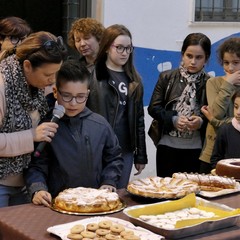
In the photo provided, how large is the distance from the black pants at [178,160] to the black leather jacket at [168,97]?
0.13m

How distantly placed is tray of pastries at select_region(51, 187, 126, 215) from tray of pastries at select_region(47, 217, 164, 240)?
128mm

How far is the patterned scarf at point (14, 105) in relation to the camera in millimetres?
2533

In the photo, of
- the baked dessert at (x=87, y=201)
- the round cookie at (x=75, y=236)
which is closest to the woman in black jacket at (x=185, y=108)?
the baked dessert at (x=87, y=201)

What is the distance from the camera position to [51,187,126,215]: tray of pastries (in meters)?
2.22

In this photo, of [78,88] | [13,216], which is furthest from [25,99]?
[13,216]

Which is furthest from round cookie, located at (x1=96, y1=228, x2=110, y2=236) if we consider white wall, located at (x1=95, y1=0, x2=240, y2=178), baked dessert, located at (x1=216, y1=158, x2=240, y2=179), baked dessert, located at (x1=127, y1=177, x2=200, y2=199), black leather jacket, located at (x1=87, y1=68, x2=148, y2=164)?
white wall, located at (x1=95, y1=0, x2=240, y2=178)

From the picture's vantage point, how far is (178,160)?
3.85 meters

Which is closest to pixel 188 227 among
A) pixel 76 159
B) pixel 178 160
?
pixel 76 159

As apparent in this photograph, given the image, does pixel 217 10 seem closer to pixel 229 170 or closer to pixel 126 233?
pixel 229 170

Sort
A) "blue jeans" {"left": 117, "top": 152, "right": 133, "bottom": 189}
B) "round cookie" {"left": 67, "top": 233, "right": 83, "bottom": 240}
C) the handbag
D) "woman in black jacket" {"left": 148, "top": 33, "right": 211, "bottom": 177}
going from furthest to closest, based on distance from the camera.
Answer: the handbag
"woman in black jacket" {"left": 148, "top": 33, "right": 211, "bottom": 177}
"blue jeans" {"left": 117, "top": 152, "right": 133, "bottom": 189}
"round cookie" {"left": 67, "top": 233, "right": 83, "bottom": 240}

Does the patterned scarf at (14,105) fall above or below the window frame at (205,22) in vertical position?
below

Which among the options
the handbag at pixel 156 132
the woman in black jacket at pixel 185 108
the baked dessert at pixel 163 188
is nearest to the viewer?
the baked dessert at pixel 163 188

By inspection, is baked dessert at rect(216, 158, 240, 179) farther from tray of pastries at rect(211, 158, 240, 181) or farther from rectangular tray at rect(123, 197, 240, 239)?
rectangular tray at rect(123, 197, 240, 239)

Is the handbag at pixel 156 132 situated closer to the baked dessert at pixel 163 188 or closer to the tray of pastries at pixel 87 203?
the baked dessert at pixel 163 188
